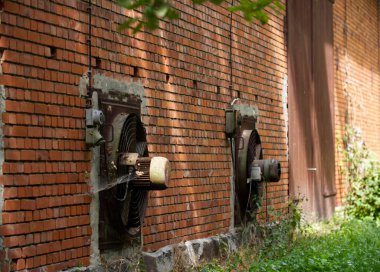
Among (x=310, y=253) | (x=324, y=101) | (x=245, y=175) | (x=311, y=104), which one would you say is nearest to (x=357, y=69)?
(x=324, y=101)

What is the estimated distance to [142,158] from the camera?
265 inches

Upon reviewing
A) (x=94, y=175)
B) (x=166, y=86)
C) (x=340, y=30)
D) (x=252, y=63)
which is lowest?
(x=94, y=175)

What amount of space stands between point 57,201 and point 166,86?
231 cm

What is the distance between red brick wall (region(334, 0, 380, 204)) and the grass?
400cm

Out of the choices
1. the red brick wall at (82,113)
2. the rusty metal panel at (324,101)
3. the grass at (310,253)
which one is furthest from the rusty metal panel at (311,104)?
the red brick wall at (82,113)

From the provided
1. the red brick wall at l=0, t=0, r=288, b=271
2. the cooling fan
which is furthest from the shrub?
the cooling fan

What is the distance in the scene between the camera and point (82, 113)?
6.21 meters

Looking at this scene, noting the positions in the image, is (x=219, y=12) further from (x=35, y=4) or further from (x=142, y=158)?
(x=35, y=4)

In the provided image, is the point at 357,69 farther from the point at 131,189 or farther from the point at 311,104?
the point at 131,189

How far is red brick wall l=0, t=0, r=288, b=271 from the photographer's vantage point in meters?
5.44

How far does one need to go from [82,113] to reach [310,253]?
366cm

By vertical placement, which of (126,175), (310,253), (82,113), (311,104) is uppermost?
(311,104)

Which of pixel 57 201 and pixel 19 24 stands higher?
pixel 19 24

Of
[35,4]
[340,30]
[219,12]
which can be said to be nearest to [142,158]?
[35,4]
